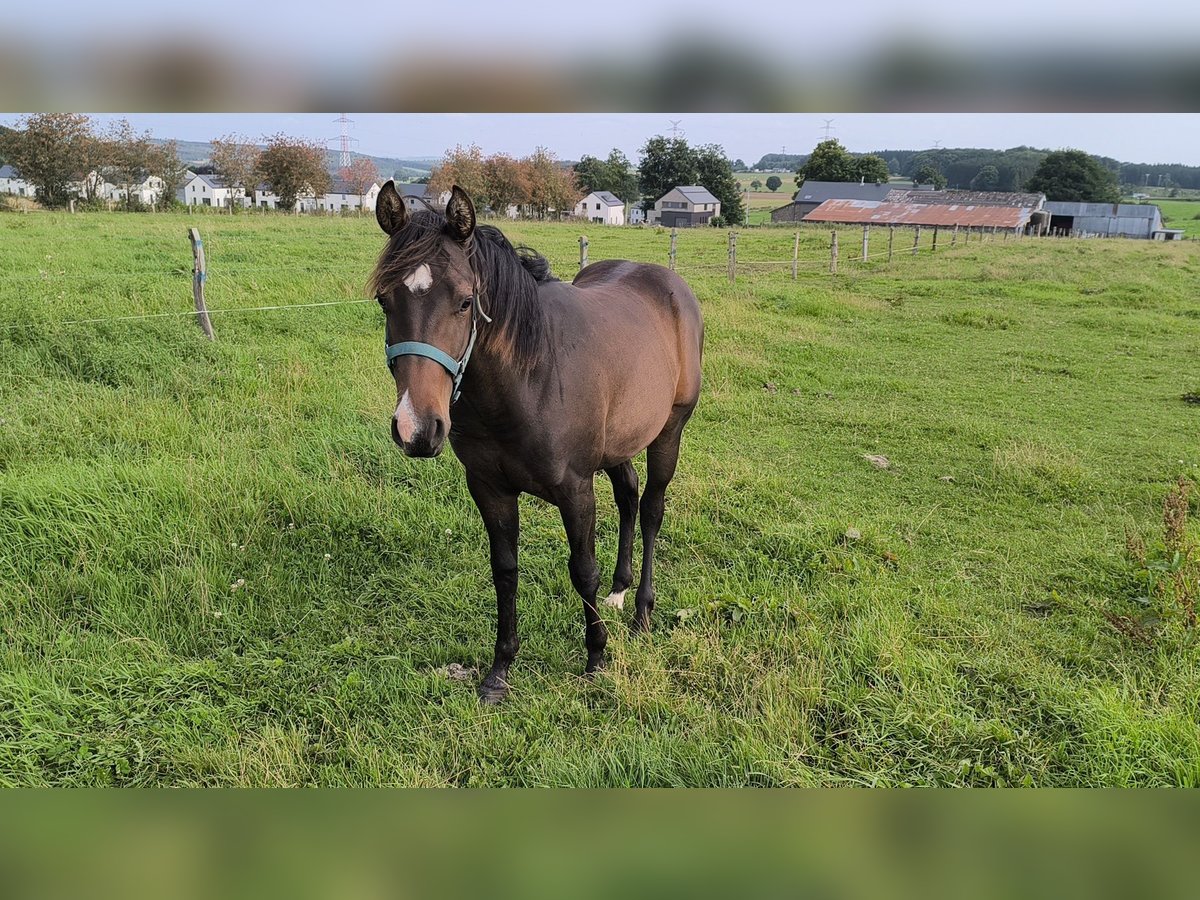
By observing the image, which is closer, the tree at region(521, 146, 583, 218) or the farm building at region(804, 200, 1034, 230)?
the tree at region(521, 146, 583, 218)

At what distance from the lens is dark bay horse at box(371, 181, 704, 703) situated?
2223mm

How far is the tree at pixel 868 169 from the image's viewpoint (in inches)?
58.2

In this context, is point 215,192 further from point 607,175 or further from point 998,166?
point 998,166

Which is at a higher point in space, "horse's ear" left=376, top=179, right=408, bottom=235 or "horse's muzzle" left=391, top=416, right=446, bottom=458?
"horse's ear" left=376, top=179, right=408, bottom=235

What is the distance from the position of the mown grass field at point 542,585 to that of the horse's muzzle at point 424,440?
1.24 m

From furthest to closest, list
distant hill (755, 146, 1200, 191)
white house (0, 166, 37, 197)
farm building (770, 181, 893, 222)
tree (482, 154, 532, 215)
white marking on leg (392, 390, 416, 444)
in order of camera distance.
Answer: white house (0, 166, 37, 197), tree (482, 154, 532, 215), white marking on leg (392, 390, 416, 444), farm building (770, 181, 893, 222), distant hill (755, 146, 1200, 191)

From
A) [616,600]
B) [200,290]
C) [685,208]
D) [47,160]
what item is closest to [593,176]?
[685,208]

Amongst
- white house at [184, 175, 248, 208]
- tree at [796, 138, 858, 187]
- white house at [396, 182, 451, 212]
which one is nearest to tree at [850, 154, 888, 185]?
tree at [796, 138, 858, 187]

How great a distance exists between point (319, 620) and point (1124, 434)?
7.18 m

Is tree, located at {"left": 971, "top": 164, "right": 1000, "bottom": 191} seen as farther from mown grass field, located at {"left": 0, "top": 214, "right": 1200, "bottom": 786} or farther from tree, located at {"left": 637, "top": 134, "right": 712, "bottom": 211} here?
mown grass field, located at {"left": 0, "top": 214, "right": 1200, "bottom": 786}

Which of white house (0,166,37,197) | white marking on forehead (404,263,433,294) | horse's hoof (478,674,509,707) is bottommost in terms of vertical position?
horse's hoof (478,674,509,707)

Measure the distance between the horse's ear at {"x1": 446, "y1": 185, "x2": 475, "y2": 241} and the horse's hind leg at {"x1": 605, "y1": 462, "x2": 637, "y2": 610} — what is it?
199cm

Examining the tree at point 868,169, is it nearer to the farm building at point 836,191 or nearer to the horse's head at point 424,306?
the farm building at point 836,191

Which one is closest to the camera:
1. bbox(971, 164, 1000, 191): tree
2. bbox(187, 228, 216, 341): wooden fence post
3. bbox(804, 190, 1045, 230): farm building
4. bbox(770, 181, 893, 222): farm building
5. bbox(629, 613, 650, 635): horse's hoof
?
bbox(971, 164, 1000, 191): tree
